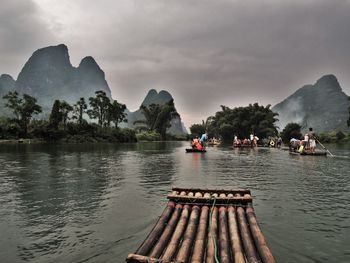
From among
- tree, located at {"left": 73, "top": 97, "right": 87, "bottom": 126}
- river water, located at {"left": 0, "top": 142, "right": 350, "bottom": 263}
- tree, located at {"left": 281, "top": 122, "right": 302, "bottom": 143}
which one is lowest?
river water, located at {"left": 0, "top": 142, "right": 350, "bottom": 263}

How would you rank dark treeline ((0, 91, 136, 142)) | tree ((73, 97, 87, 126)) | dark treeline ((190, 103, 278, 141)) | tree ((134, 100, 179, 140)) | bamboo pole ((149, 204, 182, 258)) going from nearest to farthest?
bamboo pole ((149, 204, 182, 258))
dark treeline ((0, 91, 136, 142))
tree ((73, 97, 87, 126))
dark treeline ((190, 103, 278, 141))
tree ((134, 100, 179, 140))

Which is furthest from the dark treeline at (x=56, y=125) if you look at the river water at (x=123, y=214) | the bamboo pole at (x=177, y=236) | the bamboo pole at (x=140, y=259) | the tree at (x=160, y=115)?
the bamboo pole at (x=140, y=259)

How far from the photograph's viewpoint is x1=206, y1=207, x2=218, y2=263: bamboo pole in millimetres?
6186

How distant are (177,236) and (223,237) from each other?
1069 millimetres

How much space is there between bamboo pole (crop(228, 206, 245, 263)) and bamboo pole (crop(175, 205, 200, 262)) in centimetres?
89

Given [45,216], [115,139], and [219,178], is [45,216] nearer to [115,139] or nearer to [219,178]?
[219,178]

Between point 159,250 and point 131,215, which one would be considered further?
point 131,215

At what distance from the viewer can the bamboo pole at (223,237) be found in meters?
6.16

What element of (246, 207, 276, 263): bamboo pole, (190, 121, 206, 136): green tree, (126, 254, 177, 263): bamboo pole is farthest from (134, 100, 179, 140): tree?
(126, 254, 177, 263): bamboo pole

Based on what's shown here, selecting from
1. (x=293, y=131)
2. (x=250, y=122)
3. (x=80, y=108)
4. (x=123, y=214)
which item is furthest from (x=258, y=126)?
(x=123, y=214)

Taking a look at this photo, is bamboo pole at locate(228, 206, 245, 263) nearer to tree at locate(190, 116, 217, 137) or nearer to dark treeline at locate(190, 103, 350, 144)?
dark treeline at locate(190, 103, 350, 144)

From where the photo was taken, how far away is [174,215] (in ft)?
27.8

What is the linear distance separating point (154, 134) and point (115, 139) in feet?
86.3

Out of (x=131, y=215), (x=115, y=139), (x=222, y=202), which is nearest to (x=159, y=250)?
(x=222, y=202)
